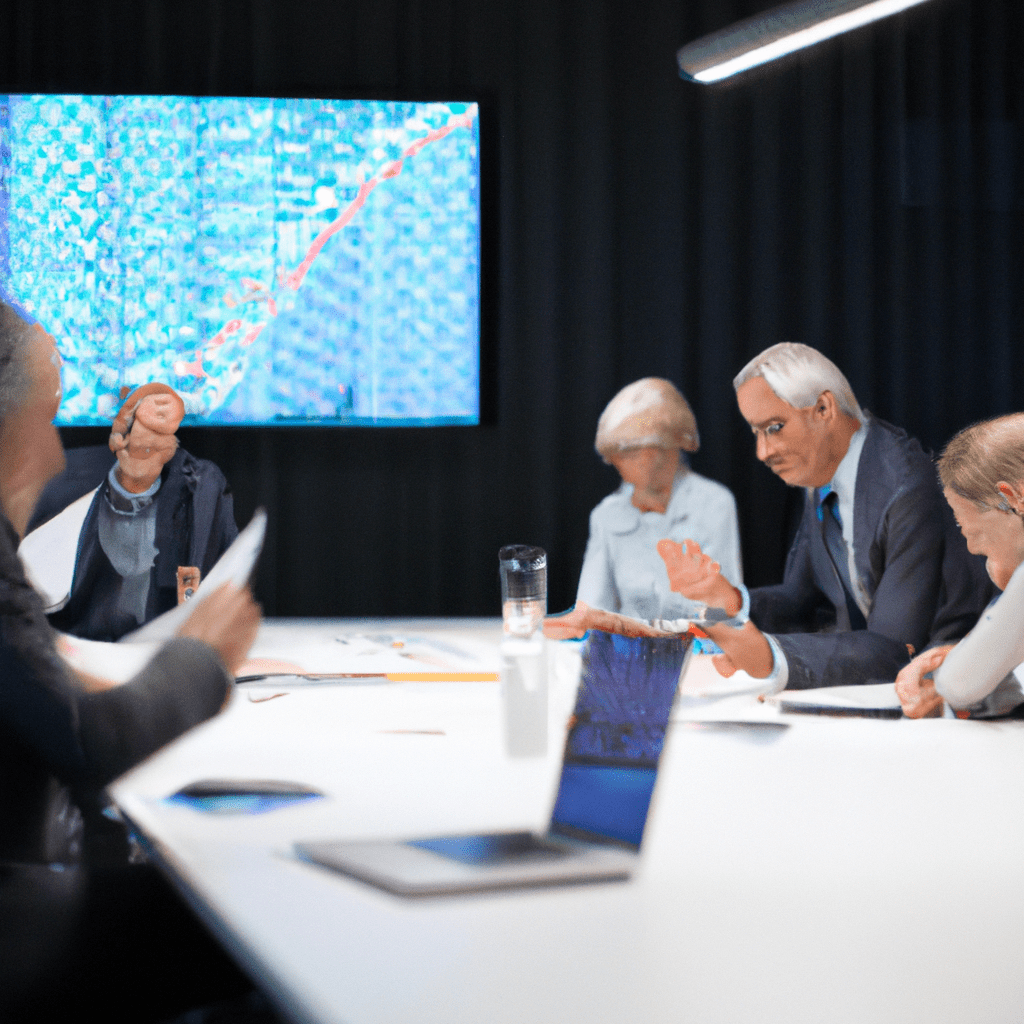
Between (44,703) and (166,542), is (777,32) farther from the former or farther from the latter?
(44,703)

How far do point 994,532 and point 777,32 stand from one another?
4.78 feet

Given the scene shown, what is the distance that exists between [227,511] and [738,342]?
1.93 metres

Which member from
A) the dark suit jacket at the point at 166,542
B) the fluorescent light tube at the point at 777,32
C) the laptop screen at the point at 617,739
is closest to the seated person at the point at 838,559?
the laptop screen at the point at 617,739

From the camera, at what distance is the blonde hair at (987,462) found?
157 cm

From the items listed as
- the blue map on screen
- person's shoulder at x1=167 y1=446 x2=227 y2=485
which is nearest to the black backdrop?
the blue map on screen

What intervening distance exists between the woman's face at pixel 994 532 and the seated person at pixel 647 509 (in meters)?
1.21

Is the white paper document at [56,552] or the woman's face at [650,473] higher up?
the woman's face at [650,473]

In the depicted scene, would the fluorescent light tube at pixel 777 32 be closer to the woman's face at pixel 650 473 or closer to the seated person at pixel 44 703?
the woman's face at pixel 650 473

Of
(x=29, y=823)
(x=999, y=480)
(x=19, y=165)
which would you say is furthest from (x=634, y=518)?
(x=19, y=165)

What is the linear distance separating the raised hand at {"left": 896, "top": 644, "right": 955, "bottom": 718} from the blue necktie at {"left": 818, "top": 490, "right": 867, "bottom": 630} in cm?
57

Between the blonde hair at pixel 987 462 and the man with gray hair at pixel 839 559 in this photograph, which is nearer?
the blonde hair at pixel 987 462

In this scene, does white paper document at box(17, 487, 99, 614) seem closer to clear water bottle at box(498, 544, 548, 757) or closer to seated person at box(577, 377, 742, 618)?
seated person at box(577, 377, 742, 618)

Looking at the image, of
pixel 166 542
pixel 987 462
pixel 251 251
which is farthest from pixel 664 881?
pixel 251 251

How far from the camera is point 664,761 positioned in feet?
4.28
